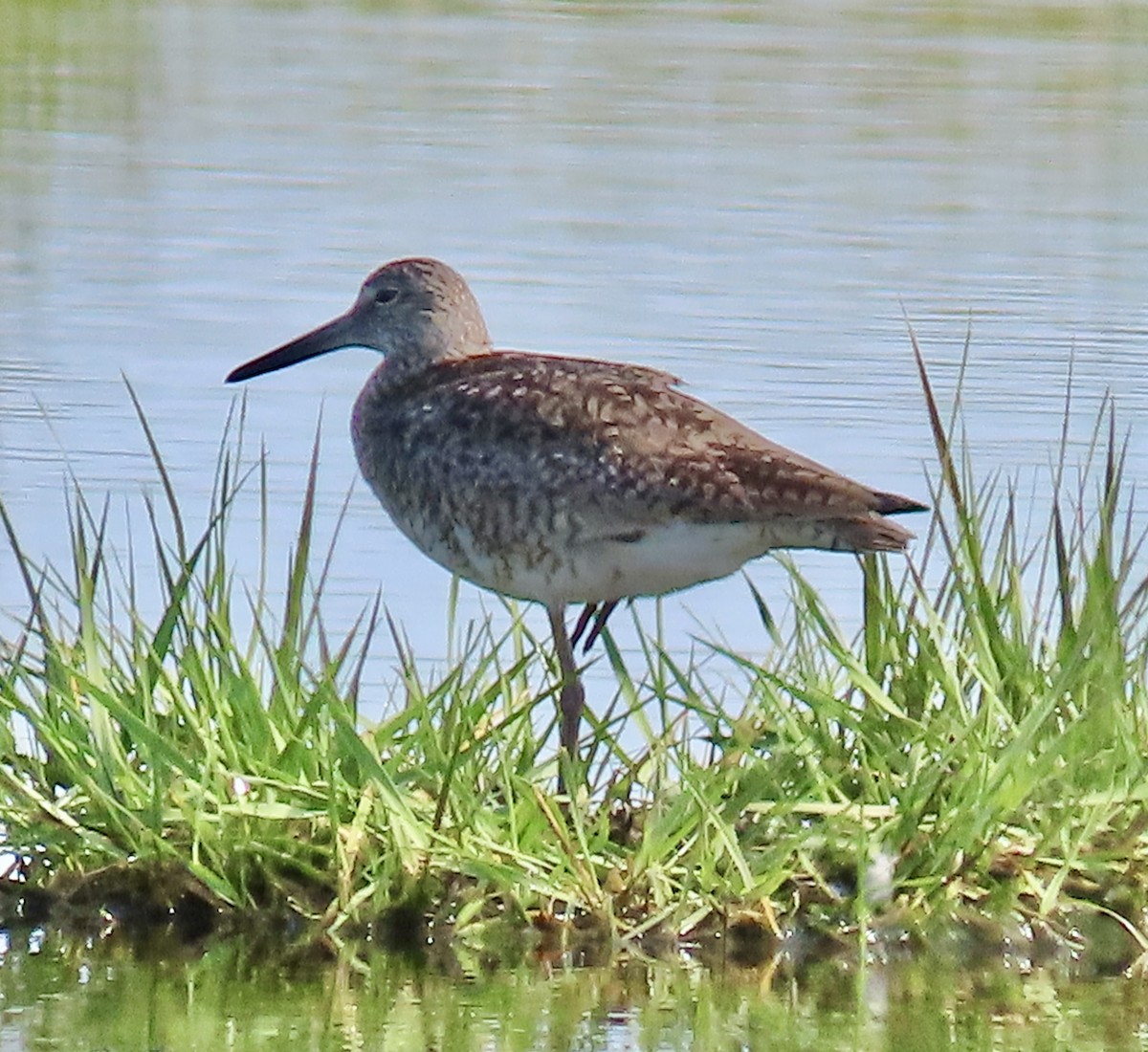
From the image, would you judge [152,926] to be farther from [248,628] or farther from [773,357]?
[773,357]

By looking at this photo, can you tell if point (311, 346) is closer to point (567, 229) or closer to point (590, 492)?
point (590, 492)

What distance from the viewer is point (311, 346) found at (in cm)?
656

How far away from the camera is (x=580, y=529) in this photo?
554 centimetres

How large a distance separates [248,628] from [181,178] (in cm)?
668

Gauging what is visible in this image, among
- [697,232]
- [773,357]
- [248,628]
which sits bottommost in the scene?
[248,628]

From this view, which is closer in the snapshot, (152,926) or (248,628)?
(152,926)

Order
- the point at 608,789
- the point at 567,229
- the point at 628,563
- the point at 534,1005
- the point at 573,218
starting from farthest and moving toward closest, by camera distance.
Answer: the point at 573,218 < the point at 567,229 < the point at 628,563 < the point at 608,789 < the point at 534,1005

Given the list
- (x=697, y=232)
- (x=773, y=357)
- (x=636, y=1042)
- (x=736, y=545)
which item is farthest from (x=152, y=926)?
(x=697, y=232)

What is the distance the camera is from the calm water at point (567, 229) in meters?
7.98

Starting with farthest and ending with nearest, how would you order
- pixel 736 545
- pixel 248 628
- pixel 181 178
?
pixel 181 178
pixel 248 628
pixel 736 545

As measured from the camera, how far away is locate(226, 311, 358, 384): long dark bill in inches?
251

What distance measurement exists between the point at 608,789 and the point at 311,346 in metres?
1.70

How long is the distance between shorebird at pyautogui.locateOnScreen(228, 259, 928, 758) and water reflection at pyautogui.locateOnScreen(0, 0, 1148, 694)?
2.55ft

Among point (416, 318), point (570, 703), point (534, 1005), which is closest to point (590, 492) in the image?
point (570, 703)
